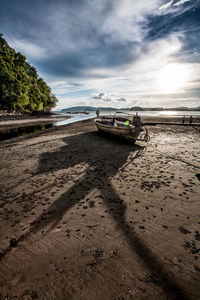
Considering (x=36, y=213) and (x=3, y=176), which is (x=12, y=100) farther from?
(x=36, y=213)

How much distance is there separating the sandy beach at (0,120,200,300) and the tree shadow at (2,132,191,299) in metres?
0.02

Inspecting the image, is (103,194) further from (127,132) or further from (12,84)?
(12,84)

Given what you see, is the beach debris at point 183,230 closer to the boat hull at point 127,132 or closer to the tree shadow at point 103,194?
the tree shadow at point 103,194

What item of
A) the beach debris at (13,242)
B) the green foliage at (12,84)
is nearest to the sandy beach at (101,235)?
the beach debris at (13,242)

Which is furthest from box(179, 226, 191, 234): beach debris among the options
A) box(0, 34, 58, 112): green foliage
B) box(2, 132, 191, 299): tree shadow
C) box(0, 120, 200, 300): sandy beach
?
box(0, 34, 58, 112): green foliage

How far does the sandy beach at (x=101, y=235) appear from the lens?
244 cm

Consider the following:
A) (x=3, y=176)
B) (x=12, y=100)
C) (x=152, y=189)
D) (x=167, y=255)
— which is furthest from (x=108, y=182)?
(x=12, y=100)

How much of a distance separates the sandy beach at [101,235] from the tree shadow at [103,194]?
0.02 meters

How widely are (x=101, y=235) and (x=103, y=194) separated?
1.86 m

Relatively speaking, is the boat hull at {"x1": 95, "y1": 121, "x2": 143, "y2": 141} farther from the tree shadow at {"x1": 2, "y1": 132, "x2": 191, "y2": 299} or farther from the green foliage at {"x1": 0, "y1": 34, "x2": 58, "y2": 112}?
the green foliage at {"x1": 0, "y1": 34, "x2": 58, "y2": 112}

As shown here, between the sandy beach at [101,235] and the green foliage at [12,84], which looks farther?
the green foliage at [12,84]

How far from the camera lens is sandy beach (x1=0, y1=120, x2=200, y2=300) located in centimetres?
244

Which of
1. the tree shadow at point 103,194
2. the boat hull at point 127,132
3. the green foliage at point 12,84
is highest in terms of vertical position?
the green foliage at point 12,84

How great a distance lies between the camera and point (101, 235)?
137 inches
